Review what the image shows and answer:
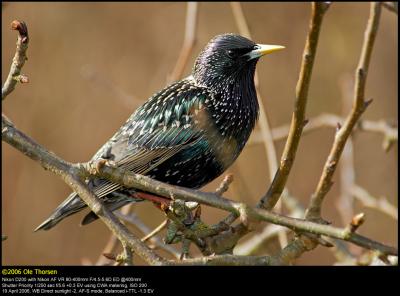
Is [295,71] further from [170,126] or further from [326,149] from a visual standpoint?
[170,126]

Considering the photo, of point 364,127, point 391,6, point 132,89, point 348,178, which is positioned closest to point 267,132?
point 364,127

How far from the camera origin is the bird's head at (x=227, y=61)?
4.31m

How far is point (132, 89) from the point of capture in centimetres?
733

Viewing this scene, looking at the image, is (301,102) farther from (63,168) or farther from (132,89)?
(132,89)

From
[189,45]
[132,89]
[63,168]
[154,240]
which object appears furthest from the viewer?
[132,89]

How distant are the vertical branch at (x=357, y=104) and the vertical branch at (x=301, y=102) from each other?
6.1 inches

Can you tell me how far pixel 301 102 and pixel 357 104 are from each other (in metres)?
0.20

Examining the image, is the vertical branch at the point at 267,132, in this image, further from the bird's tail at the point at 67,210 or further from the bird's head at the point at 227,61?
the bird's tail at the point at 67,210

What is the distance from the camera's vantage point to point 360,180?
278 inches

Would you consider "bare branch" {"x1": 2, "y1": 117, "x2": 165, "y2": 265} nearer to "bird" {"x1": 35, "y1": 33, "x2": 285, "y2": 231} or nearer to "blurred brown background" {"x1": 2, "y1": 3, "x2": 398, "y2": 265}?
"bird" {"x1": 35, "y1": 33, "x2": 285, "y2": 231}

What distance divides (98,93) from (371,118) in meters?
2.82

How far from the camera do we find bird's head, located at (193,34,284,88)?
431cm
